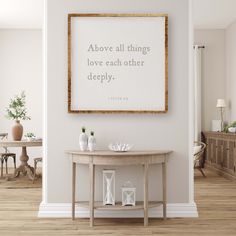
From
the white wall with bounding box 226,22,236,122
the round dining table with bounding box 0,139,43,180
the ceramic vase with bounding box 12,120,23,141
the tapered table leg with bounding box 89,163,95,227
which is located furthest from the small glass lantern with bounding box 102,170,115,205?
the white wall with bounding box 226,22,236,122

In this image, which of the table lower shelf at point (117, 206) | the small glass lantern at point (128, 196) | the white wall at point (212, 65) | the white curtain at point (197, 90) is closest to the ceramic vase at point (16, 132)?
the table lower shelf at point (117, 206)

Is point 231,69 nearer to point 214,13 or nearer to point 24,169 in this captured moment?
point 214,13

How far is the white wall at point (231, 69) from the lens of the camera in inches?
388

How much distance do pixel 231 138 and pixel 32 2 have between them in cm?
437

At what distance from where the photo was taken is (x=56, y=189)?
5168 millimetres

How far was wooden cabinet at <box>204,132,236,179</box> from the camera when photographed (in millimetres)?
8258

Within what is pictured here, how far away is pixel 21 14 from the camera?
9281 millimetres

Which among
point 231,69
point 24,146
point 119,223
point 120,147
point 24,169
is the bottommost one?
point 119,223

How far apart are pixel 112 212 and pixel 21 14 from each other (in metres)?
5.52

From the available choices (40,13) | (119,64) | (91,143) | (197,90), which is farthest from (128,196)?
(197,90)

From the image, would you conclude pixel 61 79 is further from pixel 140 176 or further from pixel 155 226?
pixel 155 226

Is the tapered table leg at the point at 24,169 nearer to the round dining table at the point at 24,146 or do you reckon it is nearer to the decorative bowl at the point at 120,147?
the round dining table at the point at 24,146

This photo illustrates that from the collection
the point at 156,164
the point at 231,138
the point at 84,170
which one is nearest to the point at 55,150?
the point at 84,170

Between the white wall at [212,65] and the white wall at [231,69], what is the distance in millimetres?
180
